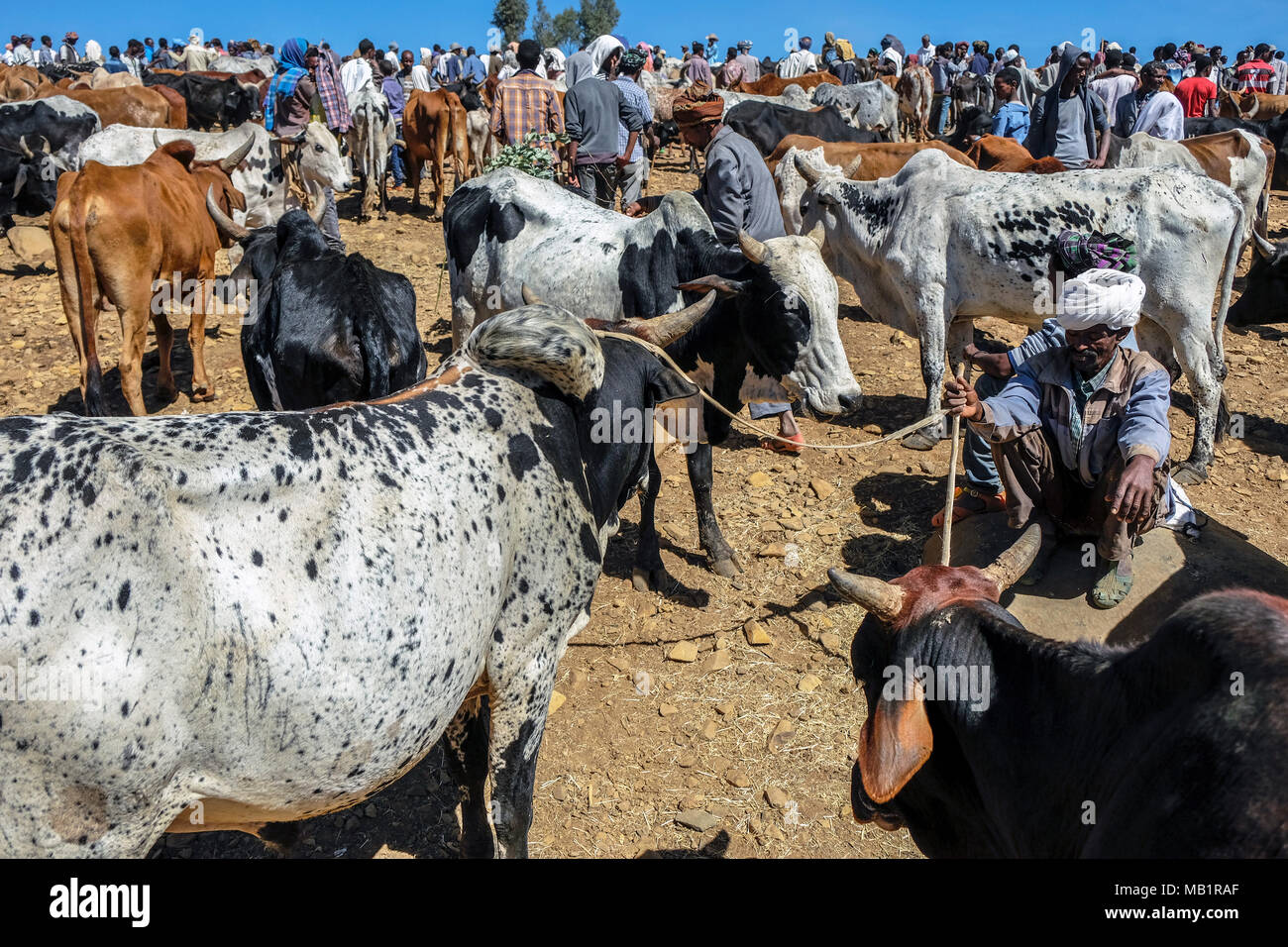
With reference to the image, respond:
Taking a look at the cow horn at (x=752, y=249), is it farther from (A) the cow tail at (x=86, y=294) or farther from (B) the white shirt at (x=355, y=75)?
(B) the white shirt at (x=355, y=75)

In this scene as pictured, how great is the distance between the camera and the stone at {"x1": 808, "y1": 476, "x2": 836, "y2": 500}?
655 cm

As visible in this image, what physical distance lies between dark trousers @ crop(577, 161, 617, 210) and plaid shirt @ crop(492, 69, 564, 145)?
1.28 m

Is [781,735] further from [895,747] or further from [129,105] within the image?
[129,105]

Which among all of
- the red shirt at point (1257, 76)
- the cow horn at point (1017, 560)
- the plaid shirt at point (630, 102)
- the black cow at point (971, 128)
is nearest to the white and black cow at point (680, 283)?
the cow horn at point (1017, 560)

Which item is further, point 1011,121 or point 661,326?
point 1011,121

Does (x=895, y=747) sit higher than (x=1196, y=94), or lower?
lower

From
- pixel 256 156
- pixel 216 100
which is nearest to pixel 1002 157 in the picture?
pixel 256 156

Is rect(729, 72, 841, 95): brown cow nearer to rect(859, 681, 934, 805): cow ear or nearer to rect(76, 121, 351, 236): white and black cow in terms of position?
rect(76, 121, 351, 236): white and black cow

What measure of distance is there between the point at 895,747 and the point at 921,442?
207 inches

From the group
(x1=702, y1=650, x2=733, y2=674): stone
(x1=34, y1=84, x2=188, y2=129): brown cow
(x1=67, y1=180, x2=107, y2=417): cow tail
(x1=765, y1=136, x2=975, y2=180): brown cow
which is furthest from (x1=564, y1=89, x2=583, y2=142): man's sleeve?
(x1=34, y1=84, x2=188, y2=129): brown cow

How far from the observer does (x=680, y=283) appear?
18.3 feet

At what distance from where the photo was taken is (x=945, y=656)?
2.29 metres

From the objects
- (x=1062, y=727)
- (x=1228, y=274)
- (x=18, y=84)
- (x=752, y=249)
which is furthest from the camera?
(x=18, y=84)
